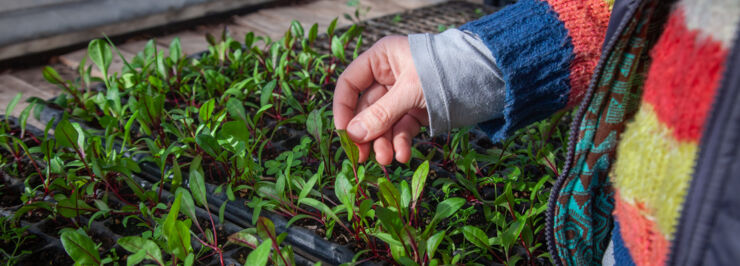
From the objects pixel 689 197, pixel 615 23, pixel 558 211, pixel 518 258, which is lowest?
pixel 518 258

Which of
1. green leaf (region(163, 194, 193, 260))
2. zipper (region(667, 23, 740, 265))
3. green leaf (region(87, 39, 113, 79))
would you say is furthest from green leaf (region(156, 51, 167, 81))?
zipper (region(667, 23, 740, 265))

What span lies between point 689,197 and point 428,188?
0.62 m

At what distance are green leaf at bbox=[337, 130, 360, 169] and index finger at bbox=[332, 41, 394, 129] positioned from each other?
0.07m

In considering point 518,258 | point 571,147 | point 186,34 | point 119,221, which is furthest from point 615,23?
point 186,34

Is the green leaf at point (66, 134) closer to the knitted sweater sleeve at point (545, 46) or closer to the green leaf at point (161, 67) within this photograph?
the green leaf at point (161, 67)

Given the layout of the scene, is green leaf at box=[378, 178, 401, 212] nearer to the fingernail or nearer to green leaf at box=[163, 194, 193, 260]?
the fingernail

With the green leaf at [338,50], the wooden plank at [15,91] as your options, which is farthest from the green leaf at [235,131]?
the wooden plank at [15,91]

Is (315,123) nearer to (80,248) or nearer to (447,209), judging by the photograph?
(447,209)

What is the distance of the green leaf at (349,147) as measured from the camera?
0.92m

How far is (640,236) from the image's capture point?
0.62 meters

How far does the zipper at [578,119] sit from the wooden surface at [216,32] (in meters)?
1.28

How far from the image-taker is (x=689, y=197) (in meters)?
0.52

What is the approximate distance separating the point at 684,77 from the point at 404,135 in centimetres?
51

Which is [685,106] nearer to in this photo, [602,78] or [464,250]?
[602,78]
